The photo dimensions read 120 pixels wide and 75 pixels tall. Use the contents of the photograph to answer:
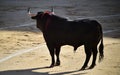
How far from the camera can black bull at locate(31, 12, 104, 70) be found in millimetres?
7977

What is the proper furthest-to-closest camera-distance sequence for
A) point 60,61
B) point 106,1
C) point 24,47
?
1. point 106,1
2. point 24,47
3. point 60,61

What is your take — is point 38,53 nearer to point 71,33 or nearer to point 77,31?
point 71,33

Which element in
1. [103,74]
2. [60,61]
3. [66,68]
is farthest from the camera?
[60,61]

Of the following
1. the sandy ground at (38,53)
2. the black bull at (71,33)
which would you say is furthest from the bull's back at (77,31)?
the sandy ground at (38,53)

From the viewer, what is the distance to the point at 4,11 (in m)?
19.1

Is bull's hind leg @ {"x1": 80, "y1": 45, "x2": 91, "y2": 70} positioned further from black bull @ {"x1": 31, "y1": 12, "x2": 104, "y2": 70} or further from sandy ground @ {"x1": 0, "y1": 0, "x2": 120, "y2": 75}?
sandy ground @ {"x1": 0, "y1": 0, "x2": 120, "y2": 75}

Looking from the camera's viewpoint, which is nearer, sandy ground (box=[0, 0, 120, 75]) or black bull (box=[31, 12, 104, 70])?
black bull (box=[31, 12, 104, 70])

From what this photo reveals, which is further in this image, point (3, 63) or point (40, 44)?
point (40, 44)

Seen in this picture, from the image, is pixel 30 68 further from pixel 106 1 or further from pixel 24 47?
pixel 106 1

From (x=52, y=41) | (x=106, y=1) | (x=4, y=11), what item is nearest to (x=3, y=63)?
(x=52, y=41)

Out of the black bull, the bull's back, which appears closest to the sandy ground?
the black bull

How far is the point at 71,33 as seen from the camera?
26.6ft

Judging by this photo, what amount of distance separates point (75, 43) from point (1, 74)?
1907mm

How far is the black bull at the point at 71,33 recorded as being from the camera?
798 centimetres
